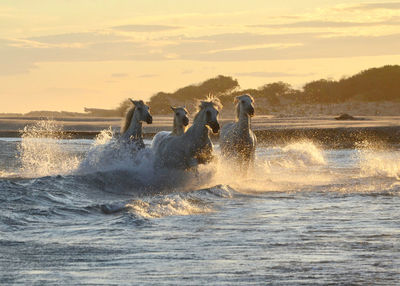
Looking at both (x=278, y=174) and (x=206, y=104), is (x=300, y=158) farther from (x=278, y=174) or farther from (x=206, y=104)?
(x=206, y=104)

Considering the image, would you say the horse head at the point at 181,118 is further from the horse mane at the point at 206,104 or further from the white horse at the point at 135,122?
the white horse at the point at 135,122

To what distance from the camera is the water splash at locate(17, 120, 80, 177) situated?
19781 mm

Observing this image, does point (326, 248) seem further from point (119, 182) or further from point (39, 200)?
point (119, 182)

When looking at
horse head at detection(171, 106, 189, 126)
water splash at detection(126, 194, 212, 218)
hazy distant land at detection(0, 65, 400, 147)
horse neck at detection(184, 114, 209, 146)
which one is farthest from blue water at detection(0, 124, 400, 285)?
hazy distant land at detection(0, 65, 400, 147)

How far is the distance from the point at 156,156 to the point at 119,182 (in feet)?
3.02

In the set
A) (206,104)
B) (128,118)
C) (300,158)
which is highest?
(206,104)

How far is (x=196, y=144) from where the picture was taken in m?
16.7

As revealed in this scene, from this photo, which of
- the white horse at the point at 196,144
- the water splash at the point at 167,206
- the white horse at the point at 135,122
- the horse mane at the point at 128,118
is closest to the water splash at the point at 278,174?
the white horse at the point at 196,144

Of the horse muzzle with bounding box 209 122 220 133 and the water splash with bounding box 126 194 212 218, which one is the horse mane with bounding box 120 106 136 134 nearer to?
the horse muzzle with bounding box 209 122 220 133

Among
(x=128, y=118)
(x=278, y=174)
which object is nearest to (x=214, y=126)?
(x=128, y=118)

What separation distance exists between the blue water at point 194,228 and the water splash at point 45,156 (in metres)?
0.95

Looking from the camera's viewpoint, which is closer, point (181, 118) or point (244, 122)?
point (181, 118)

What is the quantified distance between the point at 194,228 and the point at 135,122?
26.1 ft

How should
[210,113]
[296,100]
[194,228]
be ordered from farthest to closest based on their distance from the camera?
[296,100], [210,113], [194,228]
